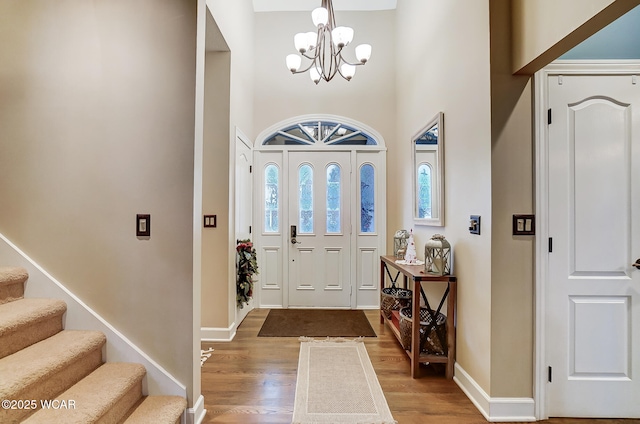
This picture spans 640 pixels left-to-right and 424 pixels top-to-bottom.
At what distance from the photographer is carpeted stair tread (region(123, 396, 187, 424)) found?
4.84 ft

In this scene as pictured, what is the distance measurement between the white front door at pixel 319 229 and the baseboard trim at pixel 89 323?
236 centimetres

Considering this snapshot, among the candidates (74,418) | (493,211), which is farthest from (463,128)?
(74,418)

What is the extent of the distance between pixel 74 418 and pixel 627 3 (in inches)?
111

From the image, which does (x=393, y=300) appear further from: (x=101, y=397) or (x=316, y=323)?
(x=101, y=397)

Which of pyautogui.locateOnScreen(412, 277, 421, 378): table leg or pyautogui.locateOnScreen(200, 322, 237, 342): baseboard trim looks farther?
pyautogui.locateOnScreen(200, 322, 237, 342): baseboard trim

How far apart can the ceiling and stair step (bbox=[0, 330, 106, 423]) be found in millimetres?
4312

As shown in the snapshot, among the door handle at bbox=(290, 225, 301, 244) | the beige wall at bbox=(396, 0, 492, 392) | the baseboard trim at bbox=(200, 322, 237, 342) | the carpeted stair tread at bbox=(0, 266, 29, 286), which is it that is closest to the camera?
the carpeted stair tread at bbox=(0, 266, 29, 286)

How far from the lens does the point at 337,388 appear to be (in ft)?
6.84

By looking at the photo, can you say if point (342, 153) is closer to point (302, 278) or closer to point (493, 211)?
point (302, 278)

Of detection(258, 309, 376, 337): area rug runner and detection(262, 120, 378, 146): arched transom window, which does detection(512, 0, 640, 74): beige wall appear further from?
detection(258, 309, 376, 337): area rug runner

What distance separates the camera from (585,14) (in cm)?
125

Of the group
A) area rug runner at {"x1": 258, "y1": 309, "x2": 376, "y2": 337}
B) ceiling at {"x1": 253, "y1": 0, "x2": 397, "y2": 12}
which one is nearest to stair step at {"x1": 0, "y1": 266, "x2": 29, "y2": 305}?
area rug runner at {"x1": 258, "y1": 309, "x2": 376, "y2": 337}

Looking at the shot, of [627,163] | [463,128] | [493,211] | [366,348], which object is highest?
[463,128]

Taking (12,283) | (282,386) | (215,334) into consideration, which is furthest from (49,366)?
(215,334)
